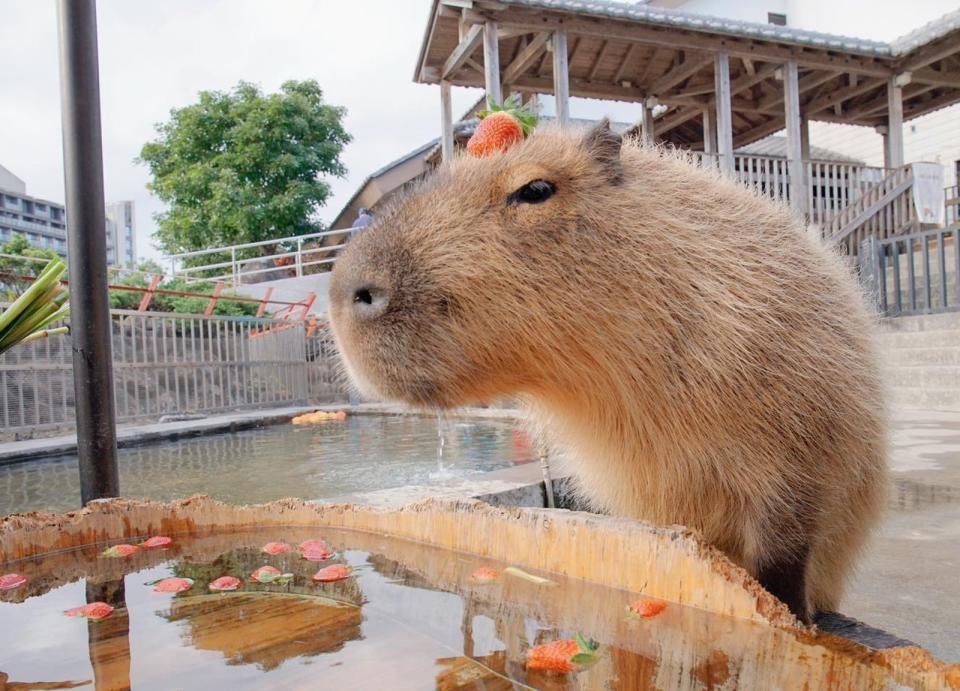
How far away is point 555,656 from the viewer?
1007mm

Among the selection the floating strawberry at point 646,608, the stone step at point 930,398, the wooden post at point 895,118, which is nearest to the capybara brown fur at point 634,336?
the floating strawberry at point 646,608

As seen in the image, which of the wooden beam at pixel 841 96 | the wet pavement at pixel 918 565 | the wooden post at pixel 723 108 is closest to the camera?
the wet pavement at pixel 918 565

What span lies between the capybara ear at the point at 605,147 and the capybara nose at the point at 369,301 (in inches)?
20.8

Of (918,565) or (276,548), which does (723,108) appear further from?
(276,548)

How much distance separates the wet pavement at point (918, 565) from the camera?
1.72 metres

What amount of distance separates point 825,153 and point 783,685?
17.4 meters

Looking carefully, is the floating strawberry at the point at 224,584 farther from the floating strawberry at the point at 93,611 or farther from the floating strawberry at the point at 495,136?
the floating strawberry at the point at 495,136

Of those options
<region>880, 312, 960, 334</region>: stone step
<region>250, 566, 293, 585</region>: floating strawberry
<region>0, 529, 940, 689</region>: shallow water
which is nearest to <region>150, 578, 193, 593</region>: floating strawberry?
<region>0, 529, 940, 689</region>: shallow water

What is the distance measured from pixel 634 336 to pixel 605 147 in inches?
15.8

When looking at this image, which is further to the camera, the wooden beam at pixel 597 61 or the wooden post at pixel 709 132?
the wooden post at pixel 709 132

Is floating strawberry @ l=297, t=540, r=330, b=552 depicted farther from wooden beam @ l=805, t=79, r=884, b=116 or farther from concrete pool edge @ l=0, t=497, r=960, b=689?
wooden beam @ l=805, t=79, r=884, b=116

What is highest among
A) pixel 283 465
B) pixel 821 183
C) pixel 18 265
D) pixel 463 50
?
pixel 463 50

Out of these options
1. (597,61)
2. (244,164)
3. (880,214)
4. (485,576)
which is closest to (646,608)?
(485,576)

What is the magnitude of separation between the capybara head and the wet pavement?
1092 mm
